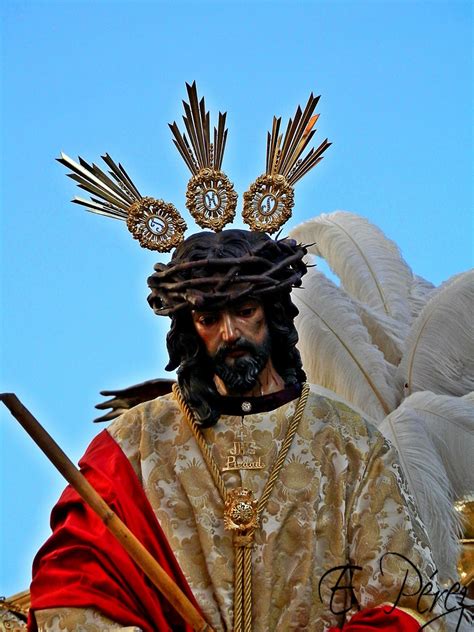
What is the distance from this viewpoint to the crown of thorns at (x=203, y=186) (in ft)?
24.0

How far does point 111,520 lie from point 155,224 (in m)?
1.22

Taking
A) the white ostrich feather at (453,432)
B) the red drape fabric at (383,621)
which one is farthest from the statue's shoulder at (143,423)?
the white ostrich feather at (453,432)

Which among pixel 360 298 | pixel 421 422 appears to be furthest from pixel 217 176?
pixel 360 298

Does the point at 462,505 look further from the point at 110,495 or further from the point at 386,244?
the point at 110,495

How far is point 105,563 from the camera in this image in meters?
6.77

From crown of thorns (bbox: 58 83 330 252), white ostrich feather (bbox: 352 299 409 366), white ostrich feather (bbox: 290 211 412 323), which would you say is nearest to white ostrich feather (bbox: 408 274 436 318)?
white ostrich feather (bbox: 290 211 412 323)

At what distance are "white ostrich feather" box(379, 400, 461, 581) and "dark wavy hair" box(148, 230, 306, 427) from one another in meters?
2.64

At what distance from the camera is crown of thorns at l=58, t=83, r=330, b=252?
730 cm

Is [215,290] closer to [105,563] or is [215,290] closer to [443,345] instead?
[105,563]

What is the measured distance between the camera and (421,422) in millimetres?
10461

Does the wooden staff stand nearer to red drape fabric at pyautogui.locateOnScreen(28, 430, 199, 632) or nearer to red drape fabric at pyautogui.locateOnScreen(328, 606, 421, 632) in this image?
red drape fabric at pyautogui.locateOnScreen(28, 430, 199, 632)

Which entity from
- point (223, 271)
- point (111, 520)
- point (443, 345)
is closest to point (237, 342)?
point (223, 271)

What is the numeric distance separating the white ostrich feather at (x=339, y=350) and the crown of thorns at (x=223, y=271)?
12.5 feet

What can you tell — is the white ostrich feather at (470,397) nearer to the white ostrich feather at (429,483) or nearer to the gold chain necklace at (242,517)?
the white ostrich feather at (429,483)
